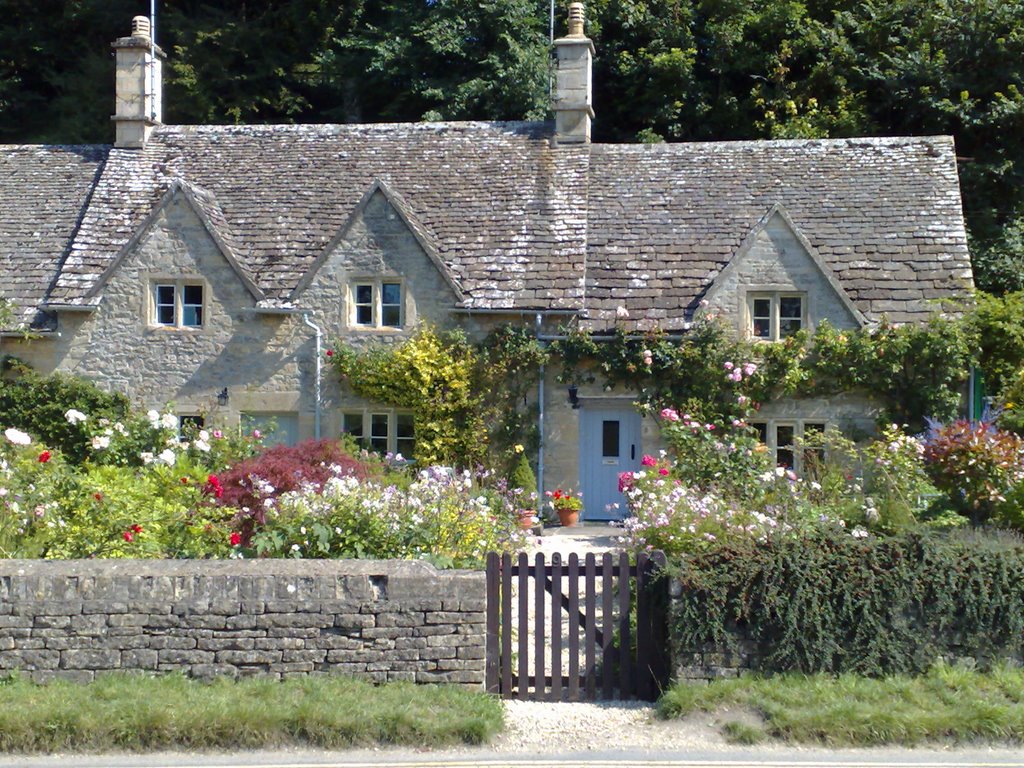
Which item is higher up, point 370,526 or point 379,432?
point 379,432

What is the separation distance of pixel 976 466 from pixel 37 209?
62.6 feet

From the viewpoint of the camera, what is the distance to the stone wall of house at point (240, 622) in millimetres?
8992

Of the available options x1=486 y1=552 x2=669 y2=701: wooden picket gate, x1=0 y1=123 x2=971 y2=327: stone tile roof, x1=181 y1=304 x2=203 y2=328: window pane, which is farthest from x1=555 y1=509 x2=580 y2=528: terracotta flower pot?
x1=486 y1=552 x2=669 y2=701: wooden picket gate

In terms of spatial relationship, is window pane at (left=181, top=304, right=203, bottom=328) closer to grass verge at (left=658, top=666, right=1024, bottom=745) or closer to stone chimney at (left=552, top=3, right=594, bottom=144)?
stone chimney at (left=552, top=3, right=594, bottom=144)

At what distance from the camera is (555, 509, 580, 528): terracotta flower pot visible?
1892cm

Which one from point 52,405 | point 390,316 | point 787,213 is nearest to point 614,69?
point 787,213

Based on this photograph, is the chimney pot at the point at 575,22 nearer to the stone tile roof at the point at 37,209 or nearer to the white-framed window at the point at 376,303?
the white-framed window at the point at 376,303

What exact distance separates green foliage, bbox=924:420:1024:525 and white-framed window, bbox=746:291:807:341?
7.72 meters

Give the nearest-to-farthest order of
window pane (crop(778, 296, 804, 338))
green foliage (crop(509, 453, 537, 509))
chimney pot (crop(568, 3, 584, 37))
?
green foliage (crop(509, 453, 537, 509)), window pane (crop(778, 296, 804, 338)), chimney pot (crop(568, 3, 584, 37))

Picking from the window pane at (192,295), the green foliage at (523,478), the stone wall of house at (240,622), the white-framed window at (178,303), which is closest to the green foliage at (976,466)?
the stone wall of house at (240,622)

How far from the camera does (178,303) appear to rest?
20.8m

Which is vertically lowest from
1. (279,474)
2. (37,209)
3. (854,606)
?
(854,606)

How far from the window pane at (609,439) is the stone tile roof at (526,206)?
6.34 feet

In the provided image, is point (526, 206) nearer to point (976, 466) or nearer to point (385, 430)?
point (385, 430)
